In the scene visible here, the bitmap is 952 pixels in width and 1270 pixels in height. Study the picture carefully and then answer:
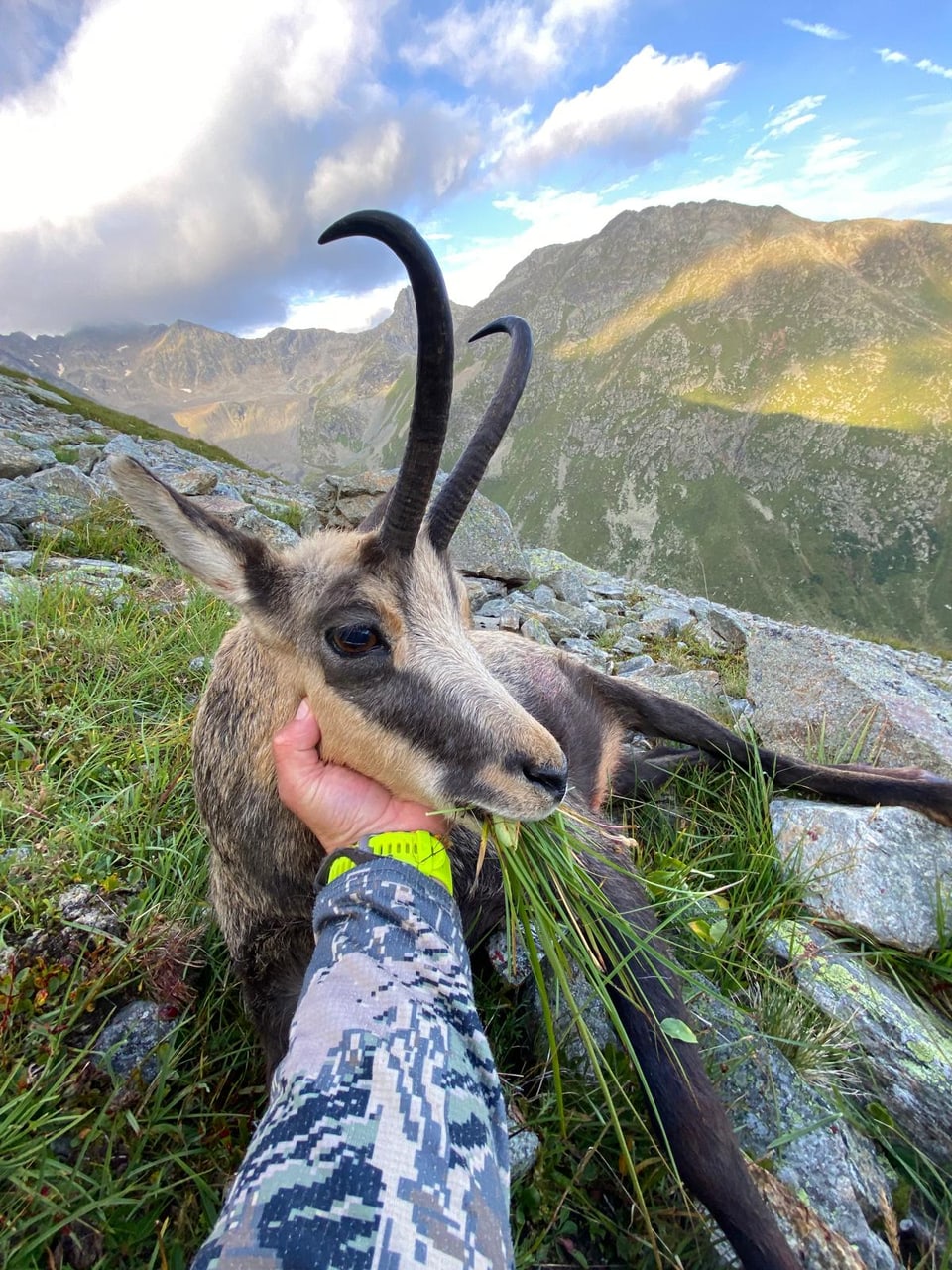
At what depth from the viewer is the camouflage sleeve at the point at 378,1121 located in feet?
4.76

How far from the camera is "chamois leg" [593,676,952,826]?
4.59m

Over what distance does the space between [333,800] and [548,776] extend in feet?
3.59

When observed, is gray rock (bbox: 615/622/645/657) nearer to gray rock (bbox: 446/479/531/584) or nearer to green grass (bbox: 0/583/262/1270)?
gray rock (bbox: 446/479/531/584)

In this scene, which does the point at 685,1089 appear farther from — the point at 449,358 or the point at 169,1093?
the point at 449,358

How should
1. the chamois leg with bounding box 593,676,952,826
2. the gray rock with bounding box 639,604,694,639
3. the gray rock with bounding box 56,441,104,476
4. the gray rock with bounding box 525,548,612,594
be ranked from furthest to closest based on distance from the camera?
the gray rock with bounding box 525,548,612,594
the gray rock with bounding box 56,441,104,476
the gray rock with bounding box 639,604,694,639
the chamois leg with bounding box 593,676,952,826

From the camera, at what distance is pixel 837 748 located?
5449 mm

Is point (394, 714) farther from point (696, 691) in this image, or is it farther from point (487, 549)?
point (487, 549)

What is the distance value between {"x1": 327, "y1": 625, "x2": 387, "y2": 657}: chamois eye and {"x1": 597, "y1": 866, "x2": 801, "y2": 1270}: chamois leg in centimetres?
186

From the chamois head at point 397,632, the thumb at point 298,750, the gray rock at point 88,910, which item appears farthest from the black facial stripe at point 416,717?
the gray rock at point 88,910

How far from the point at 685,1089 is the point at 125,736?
14.5 ft

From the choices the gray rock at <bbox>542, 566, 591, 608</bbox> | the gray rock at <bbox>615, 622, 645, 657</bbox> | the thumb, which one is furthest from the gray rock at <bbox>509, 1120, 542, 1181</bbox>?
the gray rock at <bbox>542, 566, 591, 608</bbox>

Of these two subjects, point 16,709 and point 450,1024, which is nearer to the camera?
point 450,1024

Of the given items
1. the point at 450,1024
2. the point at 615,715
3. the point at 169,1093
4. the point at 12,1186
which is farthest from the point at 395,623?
the point at 615,715

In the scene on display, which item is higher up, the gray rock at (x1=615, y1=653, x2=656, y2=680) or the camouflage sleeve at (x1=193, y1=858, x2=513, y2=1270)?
the camouflage sleeve at (x1=193, y1=858, x2=513, y2=1270)
